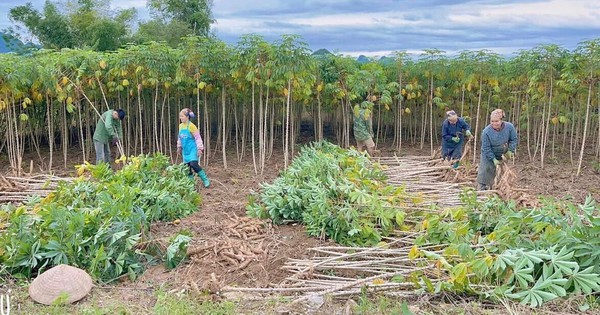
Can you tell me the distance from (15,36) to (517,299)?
91.2 ft

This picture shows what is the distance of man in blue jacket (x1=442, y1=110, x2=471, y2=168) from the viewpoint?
9680 mm

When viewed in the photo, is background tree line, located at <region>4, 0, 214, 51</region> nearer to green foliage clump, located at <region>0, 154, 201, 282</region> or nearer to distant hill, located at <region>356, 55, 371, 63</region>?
distant hill, located at <region>356, 55, 371, 63</region>

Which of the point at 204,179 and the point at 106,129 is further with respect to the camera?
the point at 106,129

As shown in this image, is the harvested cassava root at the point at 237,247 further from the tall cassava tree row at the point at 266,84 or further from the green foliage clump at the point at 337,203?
the tall cassava tree row at the point at 266,84

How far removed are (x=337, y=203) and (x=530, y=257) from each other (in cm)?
237

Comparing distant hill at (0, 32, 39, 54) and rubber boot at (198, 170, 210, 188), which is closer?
rubber boot at (198, 170, 210, 188)

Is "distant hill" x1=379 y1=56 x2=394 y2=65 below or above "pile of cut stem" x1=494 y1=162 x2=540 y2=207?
above

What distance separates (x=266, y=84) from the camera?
9953 mm

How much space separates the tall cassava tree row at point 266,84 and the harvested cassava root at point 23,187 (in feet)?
2.84

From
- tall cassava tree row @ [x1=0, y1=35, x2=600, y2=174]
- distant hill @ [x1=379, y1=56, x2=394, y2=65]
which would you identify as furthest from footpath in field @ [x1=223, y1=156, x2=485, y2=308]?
distant hill @ [x1=379, y1=56, x2=394, y2=65]

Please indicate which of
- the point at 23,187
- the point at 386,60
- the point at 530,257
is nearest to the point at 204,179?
→ the point at 23,187

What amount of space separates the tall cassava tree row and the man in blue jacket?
2.06 m

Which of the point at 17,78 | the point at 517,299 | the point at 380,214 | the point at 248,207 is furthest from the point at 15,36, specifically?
the point at 517,299

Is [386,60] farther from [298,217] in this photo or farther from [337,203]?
[337,203]
